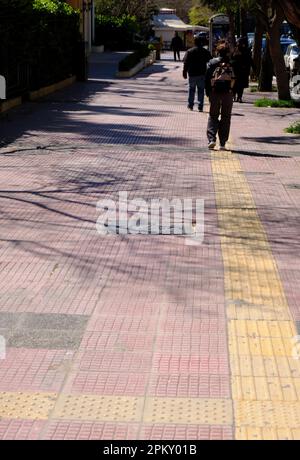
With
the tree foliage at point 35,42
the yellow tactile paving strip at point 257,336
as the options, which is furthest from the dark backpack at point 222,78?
the tree foliage at point 35,42

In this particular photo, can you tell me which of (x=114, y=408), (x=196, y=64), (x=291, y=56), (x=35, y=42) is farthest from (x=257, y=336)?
(x=291, y=56)

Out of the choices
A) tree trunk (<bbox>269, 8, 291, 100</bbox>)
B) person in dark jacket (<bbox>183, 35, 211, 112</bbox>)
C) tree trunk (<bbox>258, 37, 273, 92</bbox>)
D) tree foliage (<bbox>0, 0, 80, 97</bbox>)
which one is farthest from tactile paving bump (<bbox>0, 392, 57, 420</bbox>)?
tree trunk (<bbox>258, 37, 273, 92</bbox>)

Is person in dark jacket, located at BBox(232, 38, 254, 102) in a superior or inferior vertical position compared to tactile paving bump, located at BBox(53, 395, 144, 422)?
inferior

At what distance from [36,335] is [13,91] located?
1614 centimetres

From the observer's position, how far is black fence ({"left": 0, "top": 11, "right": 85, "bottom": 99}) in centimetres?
2048

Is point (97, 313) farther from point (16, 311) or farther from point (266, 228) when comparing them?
point (266, 228)

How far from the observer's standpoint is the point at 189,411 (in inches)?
188

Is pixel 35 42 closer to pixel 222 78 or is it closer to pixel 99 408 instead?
pixel 222 78

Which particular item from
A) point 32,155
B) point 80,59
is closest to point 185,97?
point 80,59

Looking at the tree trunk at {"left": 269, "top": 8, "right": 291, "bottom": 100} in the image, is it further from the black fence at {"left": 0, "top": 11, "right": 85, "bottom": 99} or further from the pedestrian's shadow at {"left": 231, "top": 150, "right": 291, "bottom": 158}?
the pedestrian's shadow at {"left": 231, "top": 150, "right": 291, "bottom": 158}

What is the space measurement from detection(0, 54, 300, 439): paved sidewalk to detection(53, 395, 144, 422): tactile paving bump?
0.04 feet

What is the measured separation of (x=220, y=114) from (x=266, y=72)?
14718 mm

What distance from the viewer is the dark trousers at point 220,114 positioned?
13.8m
